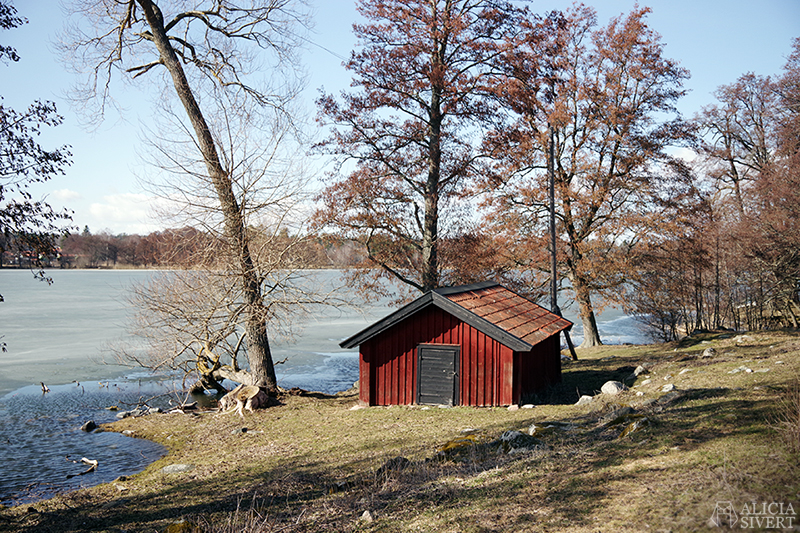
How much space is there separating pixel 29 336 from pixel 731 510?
32.8 m

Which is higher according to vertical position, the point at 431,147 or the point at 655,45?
the point at 655,45

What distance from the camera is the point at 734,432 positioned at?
22.5ft

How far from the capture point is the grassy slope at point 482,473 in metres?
5.38

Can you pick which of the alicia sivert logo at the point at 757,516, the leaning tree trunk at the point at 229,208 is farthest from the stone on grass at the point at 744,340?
the leaning tree trunk at the point at 229,208

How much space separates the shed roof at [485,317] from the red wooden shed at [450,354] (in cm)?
2

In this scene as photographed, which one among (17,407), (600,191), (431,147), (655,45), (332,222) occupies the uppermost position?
(655,45)

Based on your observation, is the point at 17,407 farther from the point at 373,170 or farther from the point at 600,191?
the point at 600,191

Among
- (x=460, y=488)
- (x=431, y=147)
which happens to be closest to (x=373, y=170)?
(x=431, y=147)

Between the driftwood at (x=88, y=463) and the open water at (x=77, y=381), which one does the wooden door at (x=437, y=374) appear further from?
the driftwood at (x=88, y=463)

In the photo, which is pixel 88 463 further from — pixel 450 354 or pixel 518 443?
pixel 518 443

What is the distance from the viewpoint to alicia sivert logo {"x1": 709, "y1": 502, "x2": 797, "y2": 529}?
14.1 feet

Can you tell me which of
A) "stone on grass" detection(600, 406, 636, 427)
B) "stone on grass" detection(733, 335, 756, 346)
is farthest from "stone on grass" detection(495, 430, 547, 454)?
"stone on grass" detection(733, 335, 756, 346)

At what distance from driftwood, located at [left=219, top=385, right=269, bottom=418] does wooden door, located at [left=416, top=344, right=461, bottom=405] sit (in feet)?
16.0

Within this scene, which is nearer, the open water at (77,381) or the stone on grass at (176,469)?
the stone on grass at (176,469)
